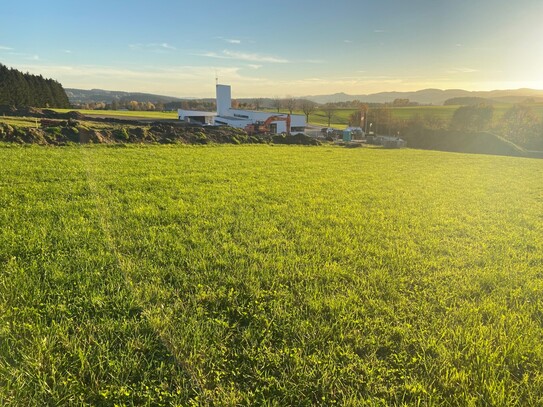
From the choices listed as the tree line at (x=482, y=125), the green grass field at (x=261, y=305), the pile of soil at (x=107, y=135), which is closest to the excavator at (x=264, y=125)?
the pile of soil at (x=107, y=135)

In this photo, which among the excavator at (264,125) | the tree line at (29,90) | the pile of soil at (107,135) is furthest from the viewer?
the tree line at (29,90)

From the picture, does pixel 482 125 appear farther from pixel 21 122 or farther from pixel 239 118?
pixel 21 122

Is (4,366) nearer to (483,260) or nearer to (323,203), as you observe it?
(483,260)

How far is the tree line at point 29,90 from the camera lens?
52.9 metres

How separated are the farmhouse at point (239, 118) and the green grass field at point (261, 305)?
45067mm

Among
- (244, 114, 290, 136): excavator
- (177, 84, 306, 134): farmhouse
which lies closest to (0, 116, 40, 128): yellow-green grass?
(244, 114, 290, 136): excavator

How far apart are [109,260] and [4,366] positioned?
1.92 metres

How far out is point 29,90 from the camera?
5791cm

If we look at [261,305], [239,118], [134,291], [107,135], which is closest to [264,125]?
[239,118]

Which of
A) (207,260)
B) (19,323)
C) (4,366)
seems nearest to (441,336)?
(207,260)

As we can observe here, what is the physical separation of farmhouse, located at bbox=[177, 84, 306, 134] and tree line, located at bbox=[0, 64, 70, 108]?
24.8 metres

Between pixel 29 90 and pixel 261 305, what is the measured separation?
7344cm

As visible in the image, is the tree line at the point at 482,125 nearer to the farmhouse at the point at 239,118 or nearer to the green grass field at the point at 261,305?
the farmhouse at the point at 239,118

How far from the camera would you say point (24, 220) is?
5605 millimetres
